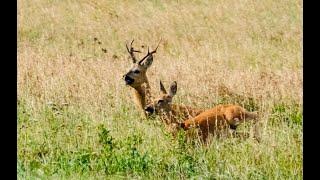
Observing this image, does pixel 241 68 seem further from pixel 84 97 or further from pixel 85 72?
pixel 84 97

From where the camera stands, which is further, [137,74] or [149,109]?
[137,74]

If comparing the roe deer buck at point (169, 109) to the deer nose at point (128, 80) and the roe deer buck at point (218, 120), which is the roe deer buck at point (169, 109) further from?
the deer nose at point (128, 80)

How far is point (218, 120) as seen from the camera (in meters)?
7.50

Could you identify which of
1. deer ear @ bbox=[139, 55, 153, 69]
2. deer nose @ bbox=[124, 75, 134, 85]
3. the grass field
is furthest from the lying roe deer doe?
deer ear @ bbox=[139, 55, 153, 69]

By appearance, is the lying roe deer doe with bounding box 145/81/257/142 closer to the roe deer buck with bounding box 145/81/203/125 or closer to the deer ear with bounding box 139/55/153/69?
the roe deer buck with bounding box 145/81/203/125

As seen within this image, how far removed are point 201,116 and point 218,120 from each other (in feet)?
0.54

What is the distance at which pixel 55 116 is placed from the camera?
7.91 m

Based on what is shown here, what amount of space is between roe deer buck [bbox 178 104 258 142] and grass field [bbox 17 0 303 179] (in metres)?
0.13

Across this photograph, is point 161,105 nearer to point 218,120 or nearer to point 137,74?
point 218,120

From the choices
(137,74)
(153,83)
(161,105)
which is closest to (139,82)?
(137,74)

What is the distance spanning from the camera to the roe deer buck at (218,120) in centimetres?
729

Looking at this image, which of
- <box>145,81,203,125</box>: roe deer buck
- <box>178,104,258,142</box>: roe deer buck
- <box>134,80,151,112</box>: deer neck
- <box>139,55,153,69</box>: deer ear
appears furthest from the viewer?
<box>139,55,153,69</box>: deer ear

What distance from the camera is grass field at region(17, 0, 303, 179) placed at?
20.7 feet
